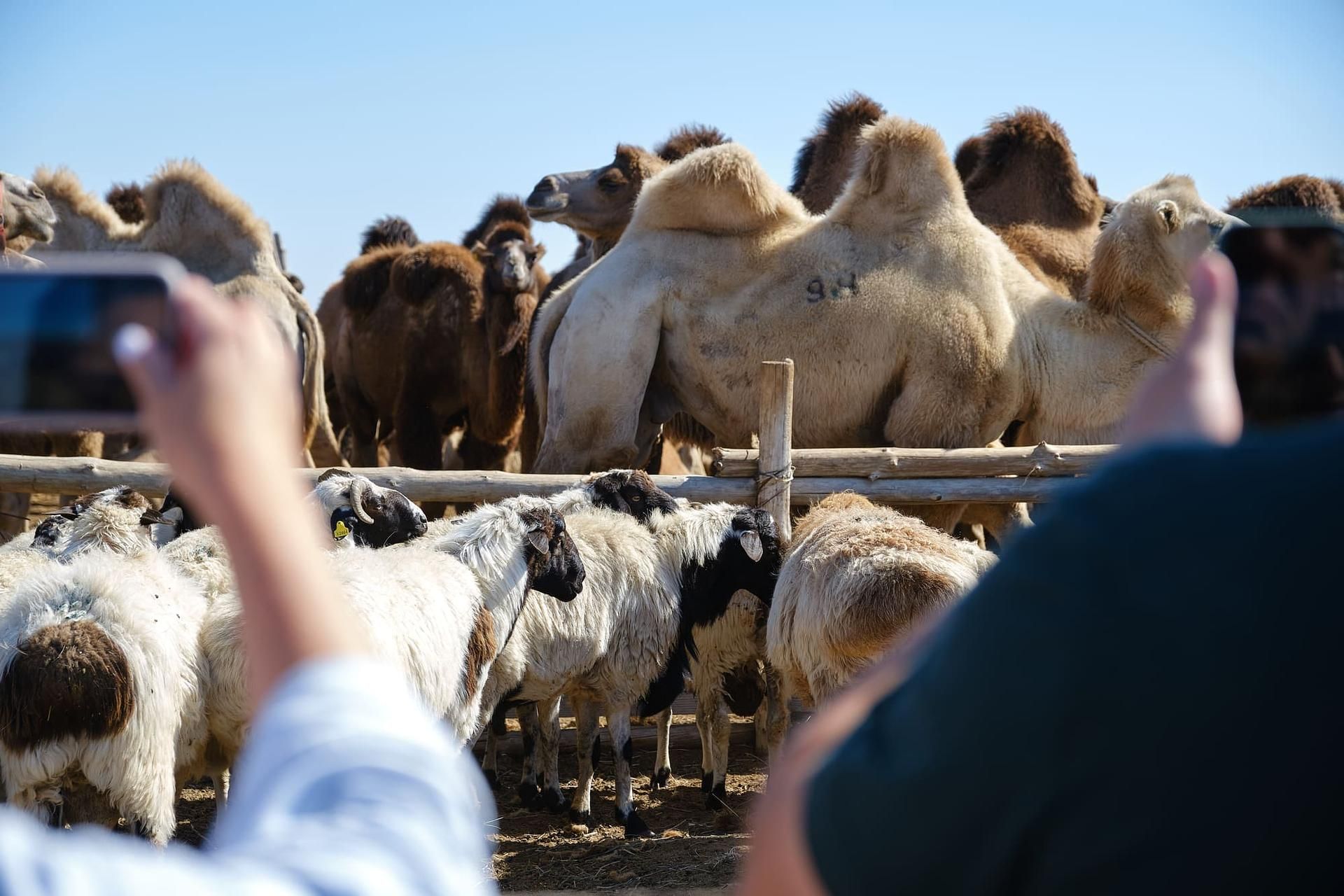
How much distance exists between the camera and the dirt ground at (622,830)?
604cm

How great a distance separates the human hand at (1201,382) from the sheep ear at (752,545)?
5.98m

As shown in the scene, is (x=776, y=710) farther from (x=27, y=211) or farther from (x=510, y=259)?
(x=510, y=259)

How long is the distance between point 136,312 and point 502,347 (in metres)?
11.5

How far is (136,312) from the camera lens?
3.83 feet

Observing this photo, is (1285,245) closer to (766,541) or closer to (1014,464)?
(766,541)

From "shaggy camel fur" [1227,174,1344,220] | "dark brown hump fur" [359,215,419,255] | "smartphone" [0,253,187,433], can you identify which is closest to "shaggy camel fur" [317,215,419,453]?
"dark brown hump fur" [359,215,419,255]

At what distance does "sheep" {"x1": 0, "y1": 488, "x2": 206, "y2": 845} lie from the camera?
445 cm

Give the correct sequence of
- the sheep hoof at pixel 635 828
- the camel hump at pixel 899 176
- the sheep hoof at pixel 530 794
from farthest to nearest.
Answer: the camel hump at pixel 899 176 → the sheep hoof at pixel 530 794 → the sheep hoof at pixel 635 828

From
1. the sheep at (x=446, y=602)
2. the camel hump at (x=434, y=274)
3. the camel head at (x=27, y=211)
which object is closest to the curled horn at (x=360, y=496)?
the sheep at (x=446, y=602)

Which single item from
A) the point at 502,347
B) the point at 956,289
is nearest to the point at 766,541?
the point at 956,289

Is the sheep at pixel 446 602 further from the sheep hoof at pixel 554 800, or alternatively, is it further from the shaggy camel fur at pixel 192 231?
the shaggy camel fur at pixel 192 231

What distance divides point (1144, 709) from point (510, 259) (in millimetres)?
12191

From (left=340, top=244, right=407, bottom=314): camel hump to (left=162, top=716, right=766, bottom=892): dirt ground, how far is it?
7220mm

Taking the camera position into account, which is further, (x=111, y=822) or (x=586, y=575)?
(x=586, y=575)
